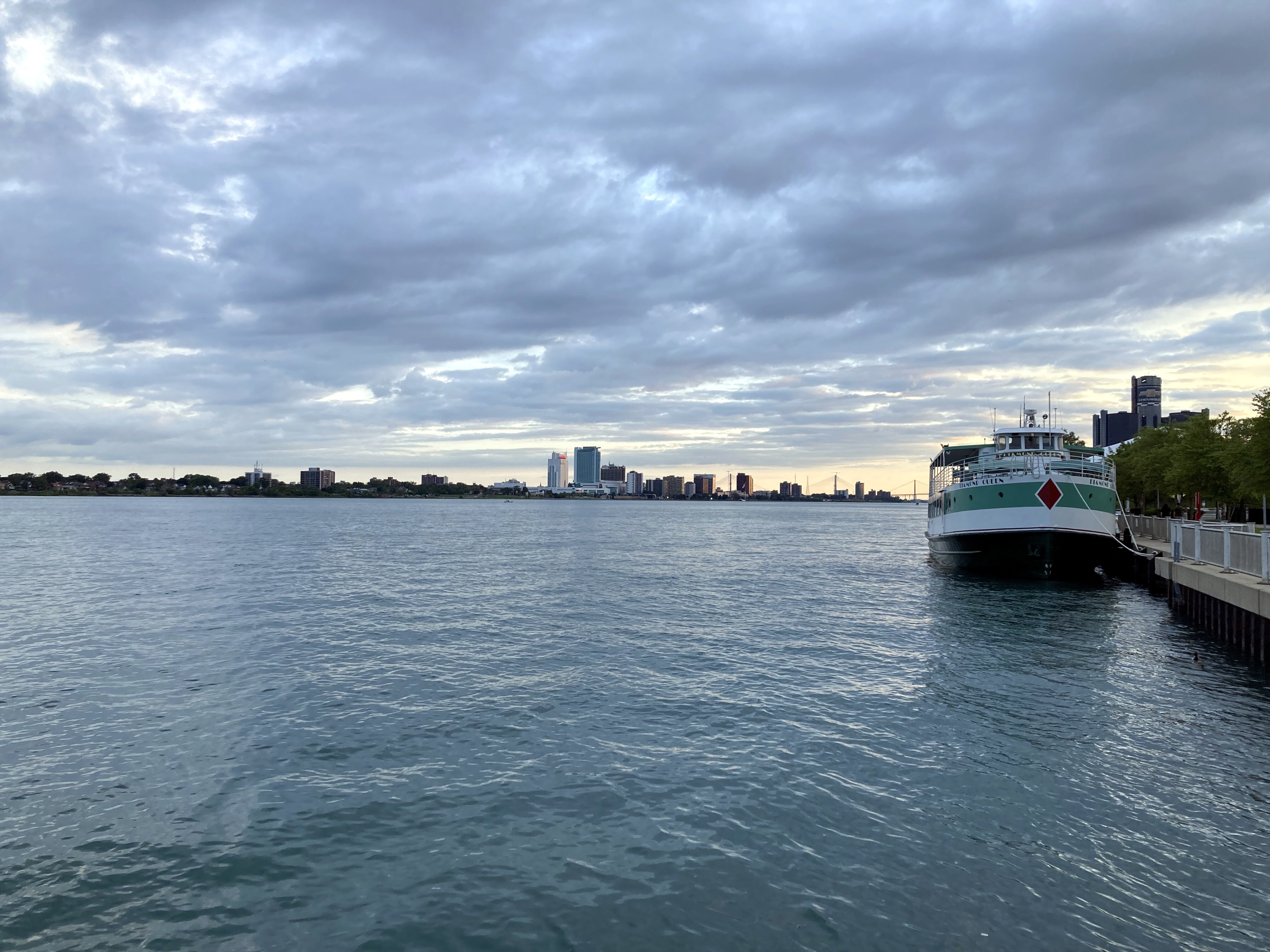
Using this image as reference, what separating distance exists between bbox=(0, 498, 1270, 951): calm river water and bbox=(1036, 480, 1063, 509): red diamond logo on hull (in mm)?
12819

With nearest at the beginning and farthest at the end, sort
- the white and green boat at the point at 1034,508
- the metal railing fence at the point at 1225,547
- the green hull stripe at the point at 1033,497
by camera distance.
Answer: the metal railing fence at the point at 1225,547
the green hull stripe at the point at 1033,497
the white and green boat at the point at 1034,508

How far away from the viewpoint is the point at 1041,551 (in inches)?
1676

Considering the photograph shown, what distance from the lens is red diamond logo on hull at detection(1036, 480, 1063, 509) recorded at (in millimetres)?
40531

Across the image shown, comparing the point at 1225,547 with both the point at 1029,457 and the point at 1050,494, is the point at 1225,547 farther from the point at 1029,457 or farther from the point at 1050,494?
the point at 1029,457

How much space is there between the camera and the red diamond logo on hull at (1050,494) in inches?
1596

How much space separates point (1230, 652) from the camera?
23.3 m

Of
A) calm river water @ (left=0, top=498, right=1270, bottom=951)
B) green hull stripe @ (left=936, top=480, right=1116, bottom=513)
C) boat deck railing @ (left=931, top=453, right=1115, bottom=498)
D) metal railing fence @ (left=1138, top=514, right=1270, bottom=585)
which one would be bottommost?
calm river water @ (left=0, top=498, right=1270, bottom=951)

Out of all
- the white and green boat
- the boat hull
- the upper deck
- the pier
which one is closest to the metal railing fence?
the pier

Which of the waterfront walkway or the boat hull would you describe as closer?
the waterfront walkway

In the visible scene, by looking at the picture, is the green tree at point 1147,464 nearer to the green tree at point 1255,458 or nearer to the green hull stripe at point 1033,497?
the green tree at point 1255,458

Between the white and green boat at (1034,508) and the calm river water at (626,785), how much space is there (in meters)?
13.2

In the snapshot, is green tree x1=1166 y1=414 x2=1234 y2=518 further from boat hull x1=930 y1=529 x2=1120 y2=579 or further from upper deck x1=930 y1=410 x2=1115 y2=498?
boat hull x1=930 y1=529 x2=1120 y2=579

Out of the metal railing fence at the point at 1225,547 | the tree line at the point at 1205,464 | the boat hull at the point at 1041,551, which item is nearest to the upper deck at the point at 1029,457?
the boat hull at the point at 1041,551

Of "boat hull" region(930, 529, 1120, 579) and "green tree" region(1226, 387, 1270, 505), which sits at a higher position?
"green tree" region(1226, 387, 1270, 505)
